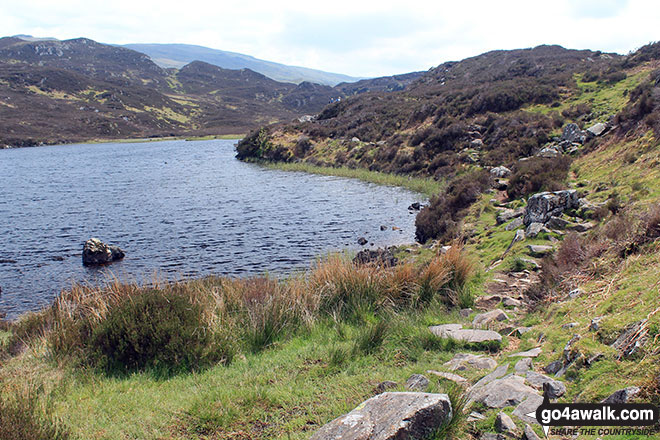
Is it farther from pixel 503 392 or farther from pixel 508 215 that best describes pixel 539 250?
pixel 503 392

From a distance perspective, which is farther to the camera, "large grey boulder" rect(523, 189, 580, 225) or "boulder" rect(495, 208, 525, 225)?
"boulder" rect(495, 208, 525, 225)

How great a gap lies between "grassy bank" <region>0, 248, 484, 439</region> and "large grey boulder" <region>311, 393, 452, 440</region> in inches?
26.3

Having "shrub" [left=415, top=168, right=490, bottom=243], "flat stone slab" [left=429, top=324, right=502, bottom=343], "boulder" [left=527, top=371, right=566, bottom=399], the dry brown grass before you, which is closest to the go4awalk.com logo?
"boulder" [left=527, top=371, right=566, bottom=399]

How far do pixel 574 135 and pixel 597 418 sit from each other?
72.3 feet

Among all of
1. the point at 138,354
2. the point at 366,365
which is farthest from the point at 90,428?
the point at 366,365

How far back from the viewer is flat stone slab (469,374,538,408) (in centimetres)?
420

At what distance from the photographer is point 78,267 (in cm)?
1656

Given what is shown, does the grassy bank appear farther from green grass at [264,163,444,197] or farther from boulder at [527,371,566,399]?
green grass at [264,163,444,197]

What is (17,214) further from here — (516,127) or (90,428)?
(516,127)

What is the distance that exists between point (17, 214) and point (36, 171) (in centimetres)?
2372

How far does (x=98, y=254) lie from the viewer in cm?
1694

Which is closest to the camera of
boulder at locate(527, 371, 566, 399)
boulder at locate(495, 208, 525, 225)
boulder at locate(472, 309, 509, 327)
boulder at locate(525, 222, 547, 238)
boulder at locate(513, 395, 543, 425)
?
boulder at locate(513, 395, 543, 425)

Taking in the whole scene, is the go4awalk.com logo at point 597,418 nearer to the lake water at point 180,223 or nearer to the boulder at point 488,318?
the boulder at point 488,318

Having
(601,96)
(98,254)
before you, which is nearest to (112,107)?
(98,254)
